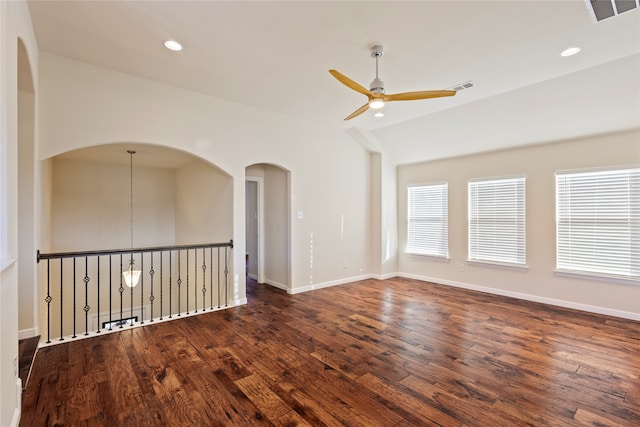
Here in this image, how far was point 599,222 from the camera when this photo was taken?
169 inches

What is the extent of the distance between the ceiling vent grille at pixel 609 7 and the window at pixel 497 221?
2.94m

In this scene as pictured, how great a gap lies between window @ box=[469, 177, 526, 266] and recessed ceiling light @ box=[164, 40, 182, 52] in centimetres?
519

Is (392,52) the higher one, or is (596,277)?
(392,52)

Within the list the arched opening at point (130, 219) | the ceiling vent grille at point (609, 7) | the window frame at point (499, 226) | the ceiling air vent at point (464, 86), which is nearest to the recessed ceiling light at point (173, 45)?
the arched opening at point (130, 219)

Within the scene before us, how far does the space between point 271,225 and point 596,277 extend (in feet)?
17.4

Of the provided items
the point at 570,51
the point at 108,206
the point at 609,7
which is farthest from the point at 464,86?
the point at 108,206

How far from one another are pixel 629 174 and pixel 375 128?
382cm

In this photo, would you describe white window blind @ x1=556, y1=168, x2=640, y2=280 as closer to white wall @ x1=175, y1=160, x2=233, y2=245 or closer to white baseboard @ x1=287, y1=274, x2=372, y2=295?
white baseboard @ x1=287, y1=274, x2=372, y2=295

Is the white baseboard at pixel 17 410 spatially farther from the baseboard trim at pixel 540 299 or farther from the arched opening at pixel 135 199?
the baseboard trim at pixel 540 299

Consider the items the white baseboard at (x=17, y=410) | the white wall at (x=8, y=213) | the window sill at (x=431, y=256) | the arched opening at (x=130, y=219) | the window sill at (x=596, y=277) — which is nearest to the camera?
the white wall at (x=8, y=213)

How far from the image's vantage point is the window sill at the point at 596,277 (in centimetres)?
405

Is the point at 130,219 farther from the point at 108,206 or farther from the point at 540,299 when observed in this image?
the point at 540,299

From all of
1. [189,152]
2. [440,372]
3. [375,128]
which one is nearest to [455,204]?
[375,128]

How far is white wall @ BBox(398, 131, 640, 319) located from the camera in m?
4.17
